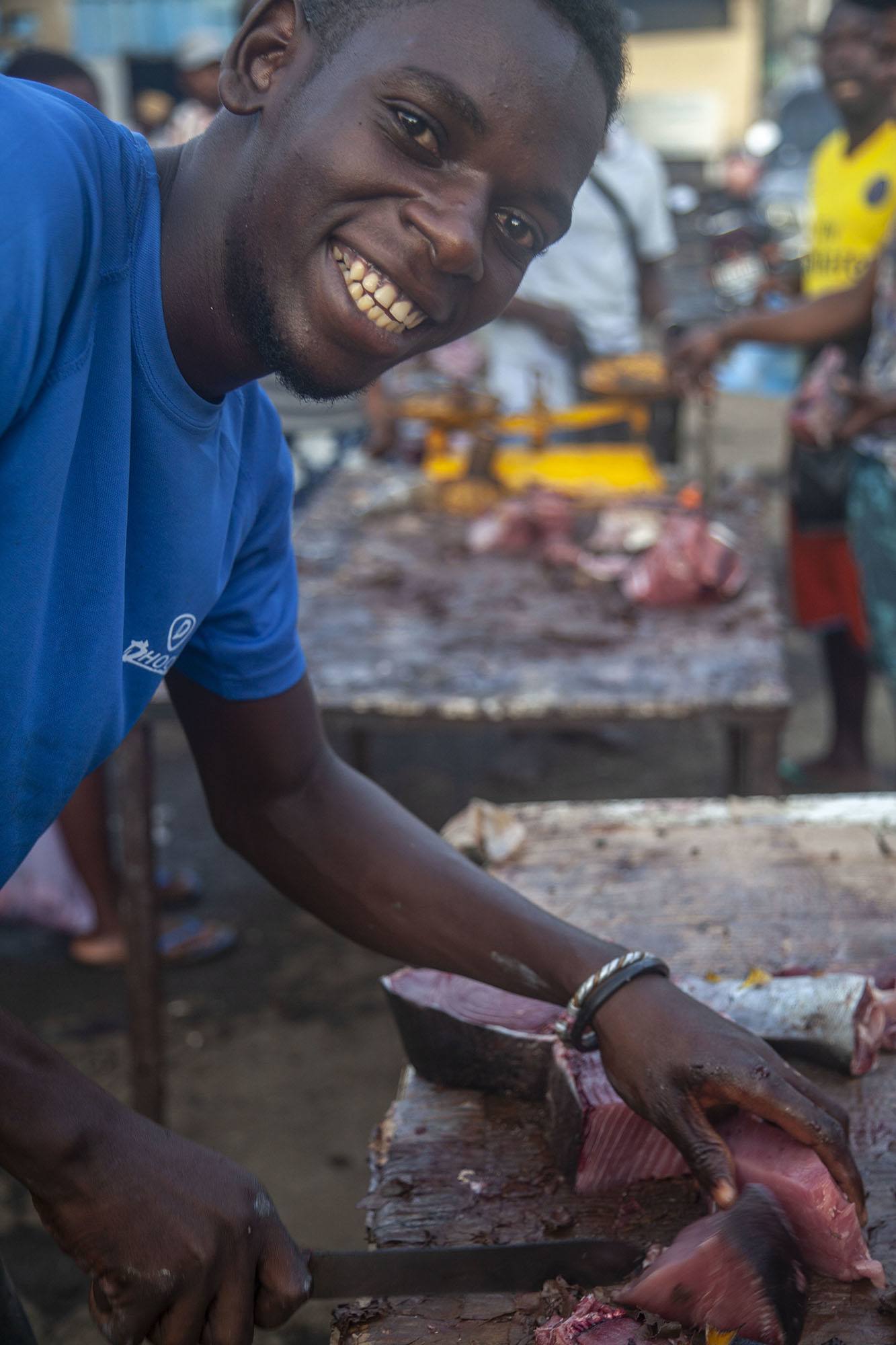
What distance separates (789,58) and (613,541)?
118 feet

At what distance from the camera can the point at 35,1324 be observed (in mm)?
2955

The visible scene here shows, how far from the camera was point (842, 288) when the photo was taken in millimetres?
5328

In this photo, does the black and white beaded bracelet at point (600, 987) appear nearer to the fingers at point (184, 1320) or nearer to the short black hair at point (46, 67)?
the fingers at point (184, 1320)

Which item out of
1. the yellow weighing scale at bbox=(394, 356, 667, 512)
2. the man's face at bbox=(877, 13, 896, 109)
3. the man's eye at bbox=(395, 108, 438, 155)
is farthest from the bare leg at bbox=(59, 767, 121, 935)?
the man's face at bbox=(877, 13, 896, 109)

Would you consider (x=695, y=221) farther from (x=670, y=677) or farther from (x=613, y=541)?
(x=670, y=677)

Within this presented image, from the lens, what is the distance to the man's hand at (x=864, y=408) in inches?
158

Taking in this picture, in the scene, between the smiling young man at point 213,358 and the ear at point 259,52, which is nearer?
the smiling young man at point 213,358

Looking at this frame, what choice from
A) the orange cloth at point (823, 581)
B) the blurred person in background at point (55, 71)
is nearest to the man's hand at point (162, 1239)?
the blurred person in background at point (55, 71)

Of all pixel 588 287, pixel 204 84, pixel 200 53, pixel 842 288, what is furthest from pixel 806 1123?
pixel 200 53

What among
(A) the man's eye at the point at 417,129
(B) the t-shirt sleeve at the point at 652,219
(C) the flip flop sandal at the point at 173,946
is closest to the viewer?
(A) the man's eye at the point at 417,129

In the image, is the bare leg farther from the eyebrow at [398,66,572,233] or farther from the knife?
the eyebrow at [398,66,572,233]

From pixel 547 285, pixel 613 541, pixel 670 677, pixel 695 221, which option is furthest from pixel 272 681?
pixel 695 221

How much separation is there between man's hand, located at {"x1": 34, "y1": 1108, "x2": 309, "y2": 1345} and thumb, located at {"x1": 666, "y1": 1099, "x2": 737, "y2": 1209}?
0.50 meters

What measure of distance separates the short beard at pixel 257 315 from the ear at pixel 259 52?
17 centimetres
